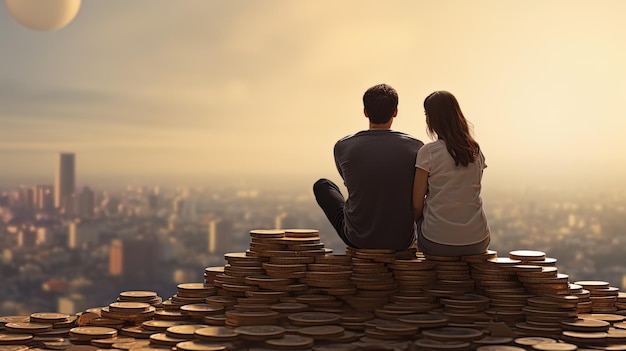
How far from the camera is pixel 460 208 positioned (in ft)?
26.4

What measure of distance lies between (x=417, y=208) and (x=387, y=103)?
0.96 metres

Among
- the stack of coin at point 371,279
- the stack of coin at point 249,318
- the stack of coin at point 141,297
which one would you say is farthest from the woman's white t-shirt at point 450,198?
the stack of coin at point 141,297

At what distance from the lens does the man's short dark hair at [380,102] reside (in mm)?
8305

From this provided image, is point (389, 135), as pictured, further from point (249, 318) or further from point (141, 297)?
point (141, 297)

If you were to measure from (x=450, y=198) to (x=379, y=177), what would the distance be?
0.64 metres

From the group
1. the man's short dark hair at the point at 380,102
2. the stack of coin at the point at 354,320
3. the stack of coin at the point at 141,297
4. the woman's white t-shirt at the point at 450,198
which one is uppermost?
the man's short dark hair at the point at 380,102

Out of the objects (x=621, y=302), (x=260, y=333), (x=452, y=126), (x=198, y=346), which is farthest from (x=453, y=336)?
(x=621, y=302)

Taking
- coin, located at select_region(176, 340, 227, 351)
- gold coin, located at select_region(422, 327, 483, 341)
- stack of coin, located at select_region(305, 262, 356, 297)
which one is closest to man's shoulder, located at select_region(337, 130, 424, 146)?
stack of coin, located at select_region(305, 262, 356, 297)

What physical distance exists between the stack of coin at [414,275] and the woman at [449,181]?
0.18 metres

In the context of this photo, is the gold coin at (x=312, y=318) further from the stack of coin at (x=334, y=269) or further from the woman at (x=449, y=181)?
the woman at (x=449, y=181)

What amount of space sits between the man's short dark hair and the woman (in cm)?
34

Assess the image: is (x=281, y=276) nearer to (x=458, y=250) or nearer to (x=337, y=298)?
(x=337, y=298)

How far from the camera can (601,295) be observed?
902 cm

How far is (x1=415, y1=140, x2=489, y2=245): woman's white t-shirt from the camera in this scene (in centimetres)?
802
